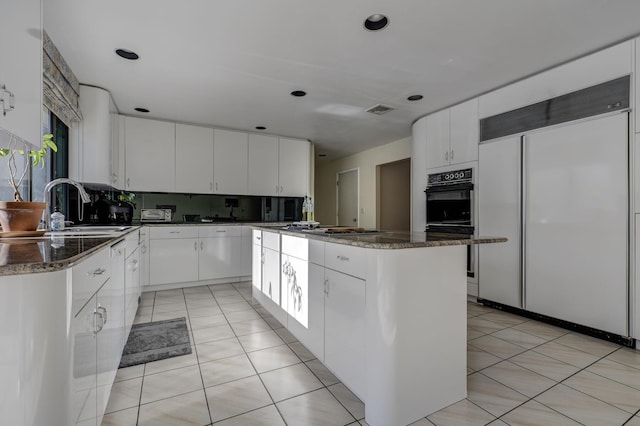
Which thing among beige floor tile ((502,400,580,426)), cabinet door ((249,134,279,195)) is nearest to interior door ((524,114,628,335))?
beige floor tile ((502,400,580,426))

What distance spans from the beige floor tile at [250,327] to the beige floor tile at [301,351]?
411mm

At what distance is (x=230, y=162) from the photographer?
4609mm

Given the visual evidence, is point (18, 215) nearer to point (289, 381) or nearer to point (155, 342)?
point (155, 342)

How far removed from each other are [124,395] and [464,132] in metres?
3.92

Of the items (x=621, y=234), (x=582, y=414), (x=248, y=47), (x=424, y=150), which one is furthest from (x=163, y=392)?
(x=424, y=150)

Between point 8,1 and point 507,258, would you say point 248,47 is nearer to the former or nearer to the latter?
point 8,1

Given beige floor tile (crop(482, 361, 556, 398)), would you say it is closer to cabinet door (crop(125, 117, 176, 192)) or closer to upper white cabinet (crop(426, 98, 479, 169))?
upper white cabinet (crop(426, 98, 479, 169))

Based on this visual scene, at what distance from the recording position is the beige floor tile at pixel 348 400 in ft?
4.98

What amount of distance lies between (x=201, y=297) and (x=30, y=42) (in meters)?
2.89

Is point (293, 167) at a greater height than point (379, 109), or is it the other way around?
point (379, 109)

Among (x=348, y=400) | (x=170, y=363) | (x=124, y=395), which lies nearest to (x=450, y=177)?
(x=348, y=400)

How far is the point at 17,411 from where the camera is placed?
2.47ft

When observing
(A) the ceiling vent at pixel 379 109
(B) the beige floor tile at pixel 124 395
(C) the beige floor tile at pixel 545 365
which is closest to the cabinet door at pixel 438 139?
(A) the ceiling vent at pixel 379 109

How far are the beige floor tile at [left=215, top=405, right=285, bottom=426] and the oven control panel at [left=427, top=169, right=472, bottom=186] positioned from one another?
311cm
